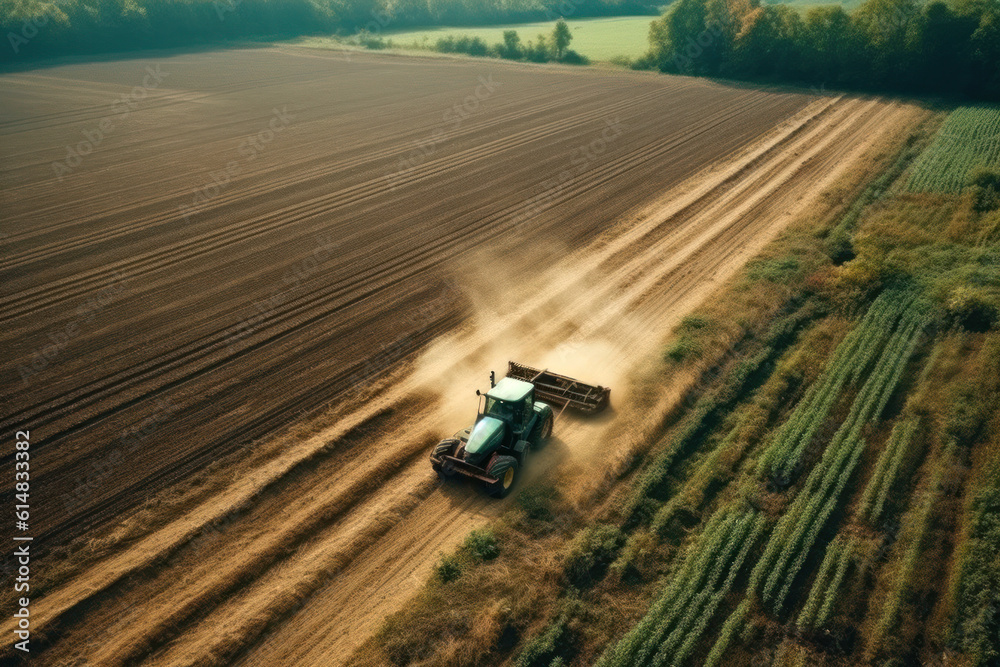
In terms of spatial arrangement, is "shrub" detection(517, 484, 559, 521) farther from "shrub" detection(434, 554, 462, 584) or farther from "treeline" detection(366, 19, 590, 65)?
"treeline" detection(366, 19, 590, 65)

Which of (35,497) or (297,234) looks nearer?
(35,497)

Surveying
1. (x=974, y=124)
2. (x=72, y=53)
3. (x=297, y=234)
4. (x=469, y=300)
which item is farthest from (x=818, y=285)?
(x=72, y=53)

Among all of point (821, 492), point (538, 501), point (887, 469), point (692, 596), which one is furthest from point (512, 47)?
point (692, 596)

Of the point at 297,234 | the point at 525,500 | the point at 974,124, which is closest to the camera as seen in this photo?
the point at 525,500

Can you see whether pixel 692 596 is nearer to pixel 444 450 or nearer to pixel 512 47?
pixel 444 450

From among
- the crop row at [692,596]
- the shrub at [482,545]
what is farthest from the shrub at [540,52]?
the shrub at [482,545]

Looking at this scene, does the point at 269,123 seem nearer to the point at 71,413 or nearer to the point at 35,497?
the point at 71,413

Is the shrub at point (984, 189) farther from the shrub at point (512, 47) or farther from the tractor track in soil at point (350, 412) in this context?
the shrub at point (512, 47)
